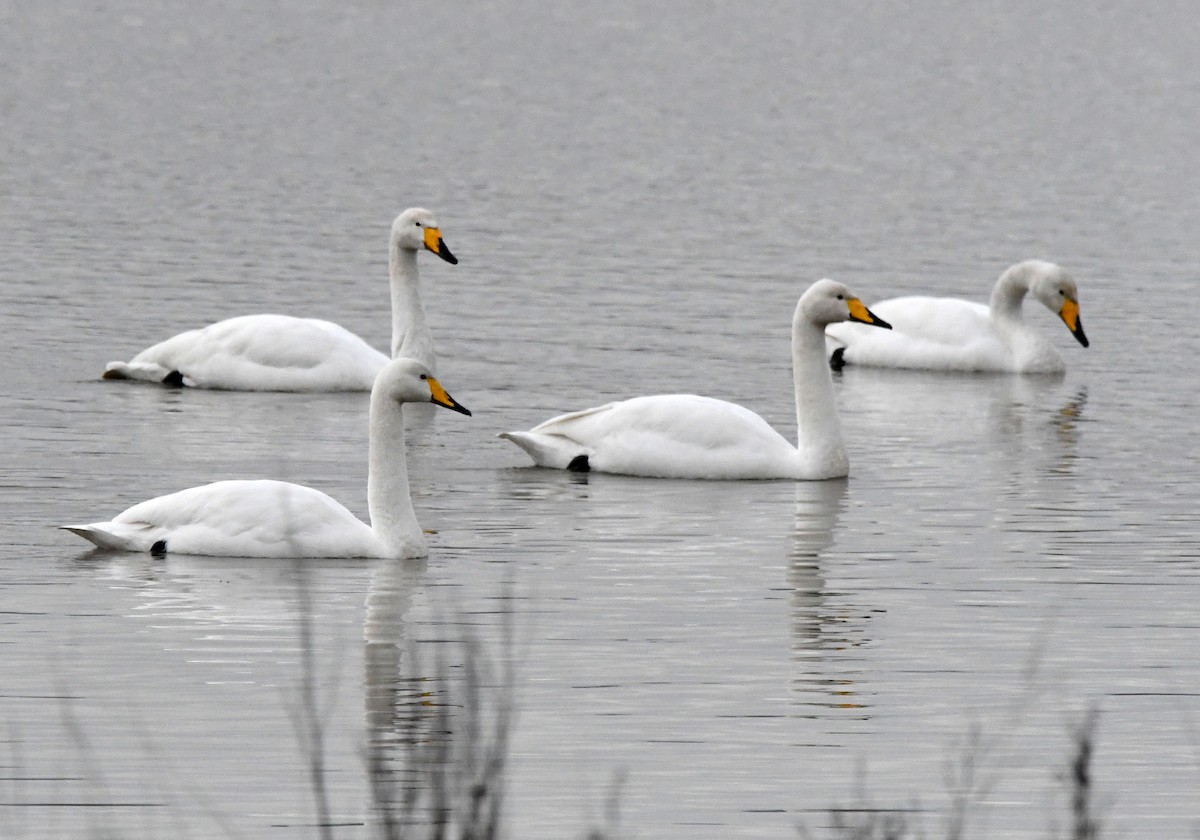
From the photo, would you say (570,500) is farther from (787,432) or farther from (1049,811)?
(1049,811)

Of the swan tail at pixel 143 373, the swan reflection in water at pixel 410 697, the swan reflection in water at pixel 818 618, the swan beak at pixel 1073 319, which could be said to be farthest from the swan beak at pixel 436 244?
the swan reflection in water at pixel 410 697

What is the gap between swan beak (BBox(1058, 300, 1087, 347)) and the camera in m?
22.9

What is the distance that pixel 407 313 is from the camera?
21.2 metres

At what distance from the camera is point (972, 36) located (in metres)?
80.9

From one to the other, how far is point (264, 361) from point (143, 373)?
87 cm

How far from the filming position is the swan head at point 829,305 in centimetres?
1725

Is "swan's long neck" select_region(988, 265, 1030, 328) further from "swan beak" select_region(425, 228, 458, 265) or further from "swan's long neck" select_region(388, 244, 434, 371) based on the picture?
"swan's long neck" select_region(388, 244, 434, 371)

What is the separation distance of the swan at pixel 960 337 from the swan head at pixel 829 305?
5385mm

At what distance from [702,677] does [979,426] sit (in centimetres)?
877

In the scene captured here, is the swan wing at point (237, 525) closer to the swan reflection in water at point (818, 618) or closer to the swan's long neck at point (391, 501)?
the swan's long neck at point (391, 501)

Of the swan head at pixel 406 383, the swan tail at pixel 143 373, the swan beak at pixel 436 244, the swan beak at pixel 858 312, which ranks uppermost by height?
the swan beak at pixel 436 244

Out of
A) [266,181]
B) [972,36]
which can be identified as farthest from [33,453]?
[972,36]

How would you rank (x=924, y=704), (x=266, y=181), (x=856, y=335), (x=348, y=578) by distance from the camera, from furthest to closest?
(x=266, y=181)
(x=856, y=335)
(x=348, y=578)
(x=924, y=704)

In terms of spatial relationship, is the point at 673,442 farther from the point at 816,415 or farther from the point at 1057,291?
the point at 1057,291
